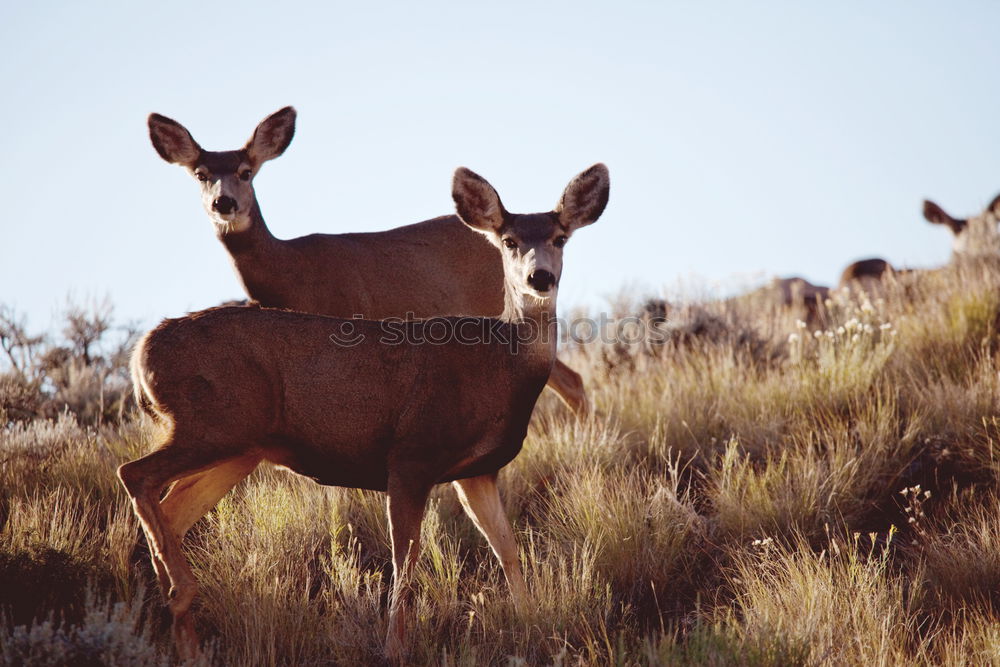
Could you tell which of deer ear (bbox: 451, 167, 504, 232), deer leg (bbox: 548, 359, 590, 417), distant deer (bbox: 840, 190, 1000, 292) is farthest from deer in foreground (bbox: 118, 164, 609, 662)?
distant deer (bbox: 840, 190, 1000, 292)

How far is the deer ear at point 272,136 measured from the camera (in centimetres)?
744

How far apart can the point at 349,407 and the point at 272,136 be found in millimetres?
2710

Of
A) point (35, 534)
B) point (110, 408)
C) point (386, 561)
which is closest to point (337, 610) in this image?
point (386, 561)

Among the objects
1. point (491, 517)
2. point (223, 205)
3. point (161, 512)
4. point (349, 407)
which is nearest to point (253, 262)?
point (223, 205)

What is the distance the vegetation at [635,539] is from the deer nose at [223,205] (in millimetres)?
1510

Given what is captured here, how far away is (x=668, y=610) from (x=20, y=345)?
7.76 m

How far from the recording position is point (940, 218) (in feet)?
58.0

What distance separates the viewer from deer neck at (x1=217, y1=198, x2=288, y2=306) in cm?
704

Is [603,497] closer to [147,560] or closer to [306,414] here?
[306,414]

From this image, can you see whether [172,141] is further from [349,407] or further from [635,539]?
[635,539]

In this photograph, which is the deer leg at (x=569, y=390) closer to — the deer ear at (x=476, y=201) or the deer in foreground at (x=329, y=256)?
the deer in foreground at (x=329, y=256)

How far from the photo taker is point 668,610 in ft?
21.9

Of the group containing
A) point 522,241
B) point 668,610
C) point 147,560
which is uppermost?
point 522,241

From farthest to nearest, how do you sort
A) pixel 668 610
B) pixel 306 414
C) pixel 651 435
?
pixel 651 435
pixel 668 610
pixel 306 414
